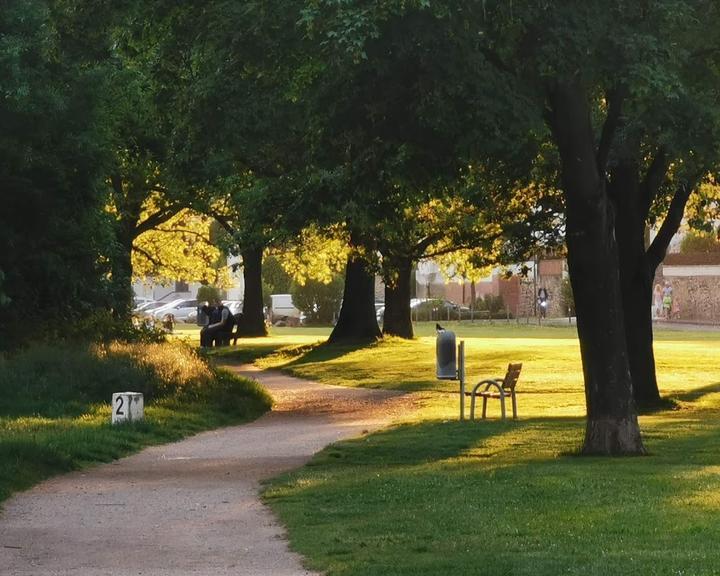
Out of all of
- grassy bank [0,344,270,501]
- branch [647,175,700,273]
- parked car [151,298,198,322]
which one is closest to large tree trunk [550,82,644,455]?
grassy bank [0,344,270,501]

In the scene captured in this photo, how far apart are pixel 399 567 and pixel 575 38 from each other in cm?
648

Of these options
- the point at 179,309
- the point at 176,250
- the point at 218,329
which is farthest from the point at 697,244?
the point at 218,329

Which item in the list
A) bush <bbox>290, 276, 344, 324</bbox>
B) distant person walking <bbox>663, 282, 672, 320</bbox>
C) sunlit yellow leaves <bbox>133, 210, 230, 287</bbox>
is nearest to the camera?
sunlit yellow leaves <bbox>133, 210, 230, 287</bbox>

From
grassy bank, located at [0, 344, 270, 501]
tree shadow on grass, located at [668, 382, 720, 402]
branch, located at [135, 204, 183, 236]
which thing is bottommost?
tree shadow on grass, located at [668, 382, 720, 402]

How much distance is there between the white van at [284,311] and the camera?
7988cm

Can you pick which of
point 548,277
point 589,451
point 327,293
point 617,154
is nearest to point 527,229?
point 617,154

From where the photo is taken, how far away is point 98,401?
2195cm

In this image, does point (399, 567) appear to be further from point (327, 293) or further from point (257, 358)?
point (327, 293)

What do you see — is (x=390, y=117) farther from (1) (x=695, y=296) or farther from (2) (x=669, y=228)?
(1) (x=695, y=296)

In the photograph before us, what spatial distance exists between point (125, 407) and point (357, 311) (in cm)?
2567

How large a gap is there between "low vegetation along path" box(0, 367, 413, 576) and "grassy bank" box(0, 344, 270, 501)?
0.40 meters

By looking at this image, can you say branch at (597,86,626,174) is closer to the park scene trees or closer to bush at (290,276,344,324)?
Answer: the park scene trees

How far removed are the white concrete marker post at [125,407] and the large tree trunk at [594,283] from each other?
20.1ft

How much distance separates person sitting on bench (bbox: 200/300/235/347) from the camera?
4516 cm
